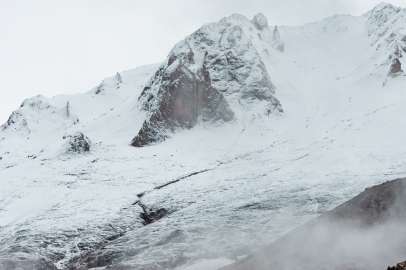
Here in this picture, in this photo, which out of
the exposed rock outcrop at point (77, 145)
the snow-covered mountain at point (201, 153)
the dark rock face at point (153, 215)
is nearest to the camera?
the snow-covered mountain at point (201, 153)

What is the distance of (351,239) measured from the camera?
51.5 ft

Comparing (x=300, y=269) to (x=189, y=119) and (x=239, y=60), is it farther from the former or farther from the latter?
(x=239, y=60)

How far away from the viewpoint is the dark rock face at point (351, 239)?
14.2 metres

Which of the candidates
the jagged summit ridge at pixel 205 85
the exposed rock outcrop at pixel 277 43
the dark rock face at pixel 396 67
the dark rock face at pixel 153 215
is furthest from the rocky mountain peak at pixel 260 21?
the dark rock face at pixel 153 215

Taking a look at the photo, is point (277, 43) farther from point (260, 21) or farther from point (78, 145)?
point (78, 145)

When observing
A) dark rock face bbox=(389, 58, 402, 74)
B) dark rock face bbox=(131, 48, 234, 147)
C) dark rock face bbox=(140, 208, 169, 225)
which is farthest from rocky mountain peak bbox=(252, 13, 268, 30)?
dark rock face bbox=(140, 208, 169, 225)

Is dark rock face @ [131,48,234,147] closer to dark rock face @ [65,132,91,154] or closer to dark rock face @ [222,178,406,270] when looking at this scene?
dark rock face @ [65,132,91,154]

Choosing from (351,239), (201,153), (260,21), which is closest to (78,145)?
(201,153)

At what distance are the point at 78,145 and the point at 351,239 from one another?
4289 centimetres

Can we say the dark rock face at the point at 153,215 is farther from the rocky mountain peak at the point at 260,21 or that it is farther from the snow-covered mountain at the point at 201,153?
the rocky mountain peak at the point at 260,21

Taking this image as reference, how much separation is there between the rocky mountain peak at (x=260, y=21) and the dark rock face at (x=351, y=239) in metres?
96.2

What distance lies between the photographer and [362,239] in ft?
50.8

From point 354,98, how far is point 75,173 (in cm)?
5260

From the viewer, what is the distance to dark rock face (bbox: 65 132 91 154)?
47.7 meters
